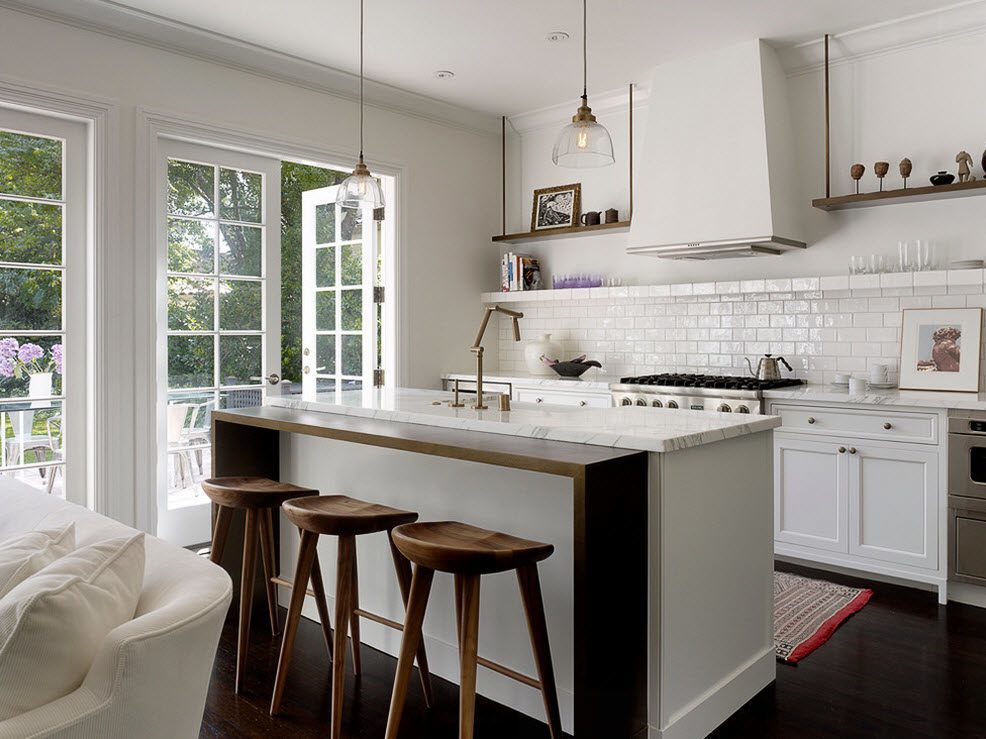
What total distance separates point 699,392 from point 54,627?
11.9 feet

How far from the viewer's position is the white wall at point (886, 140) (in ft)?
13.3

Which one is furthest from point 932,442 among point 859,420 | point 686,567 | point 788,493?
point 686,567

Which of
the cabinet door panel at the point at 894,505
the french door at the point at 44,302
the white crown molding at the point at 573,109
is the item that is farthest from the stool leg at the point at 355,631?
the white crown molding at the point at 573,109

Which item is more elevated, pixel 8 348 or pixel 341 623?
pixel 8 348

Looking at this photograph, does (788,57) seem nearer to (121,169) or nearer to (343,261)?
(343,261)

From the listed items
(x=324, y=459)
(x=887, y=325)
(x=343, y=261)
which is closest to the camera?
(x=324, y=459)

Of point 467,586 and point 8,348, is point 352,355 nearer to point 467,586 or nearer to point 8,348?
point 8,348

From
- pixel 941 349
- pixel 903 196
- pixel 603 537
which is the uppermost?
pixel 903 196

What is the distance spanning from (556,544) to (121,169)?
304 cm

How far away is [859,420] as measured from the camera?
3.85 meters

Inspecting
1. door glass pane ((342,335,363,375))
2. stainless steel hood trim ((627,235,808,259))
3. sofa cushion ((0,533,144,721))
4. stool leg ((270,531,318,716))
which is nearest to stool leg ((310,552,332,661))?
stool leg ((270,531,318,716))

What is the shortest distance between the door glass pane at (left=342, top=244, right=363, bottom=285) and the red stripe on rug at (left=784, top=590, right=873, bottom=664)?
3.58 meters

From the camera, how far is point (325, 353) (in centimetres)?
546

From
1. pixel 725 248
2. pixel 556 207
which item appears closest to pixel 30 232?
pixel 556 207
